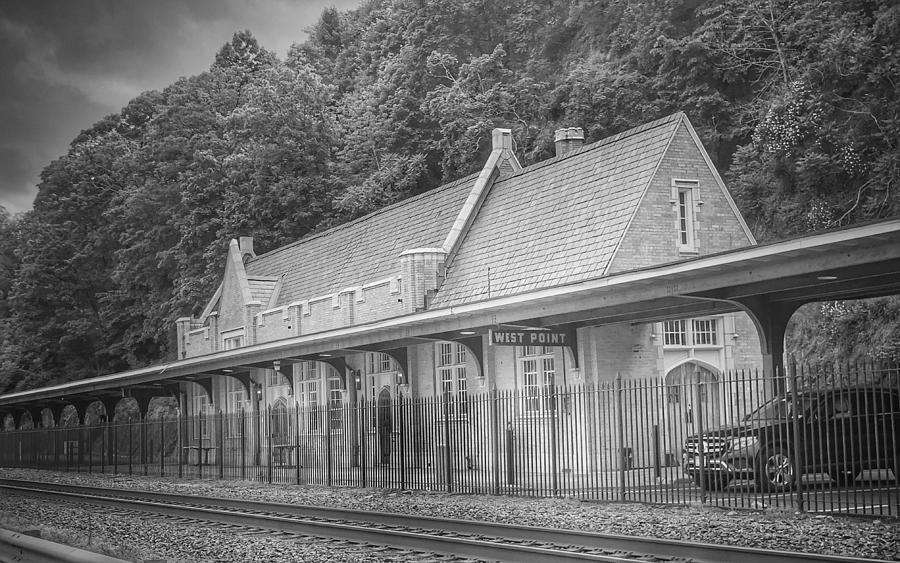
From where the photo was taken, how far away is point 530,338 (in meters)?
22.1

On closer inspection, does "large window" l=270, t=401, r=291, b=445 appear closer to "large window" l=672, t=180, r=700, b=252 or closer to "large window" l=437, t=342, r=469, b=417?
"large window" l=437, t=342, r=469, b=417

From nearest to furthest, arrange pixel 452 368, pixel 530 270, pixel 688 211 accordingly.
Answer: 1. pixel 688 211
2. pixel 530 270
3. pixel 452 368

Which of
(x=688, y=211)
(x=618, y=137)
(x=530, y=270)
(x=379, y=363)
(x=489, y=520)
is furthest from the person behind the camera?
(x=379, y=363)

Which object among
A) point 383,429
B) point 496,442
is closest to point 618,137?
point 383,429

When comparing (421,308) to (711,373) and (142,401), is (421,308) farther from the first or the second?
(142,401)

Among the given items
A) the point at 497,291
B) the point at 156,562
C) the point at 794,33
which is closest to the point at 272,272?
the point at 497,291

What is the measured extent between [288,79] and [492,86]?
12612 millimetres

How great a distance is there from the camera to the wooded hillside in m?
27.6

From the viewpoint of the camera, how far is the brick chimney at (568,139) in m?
31.1

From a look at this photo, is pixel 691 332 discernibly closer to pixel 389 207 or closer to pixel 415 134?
pixel 389 207

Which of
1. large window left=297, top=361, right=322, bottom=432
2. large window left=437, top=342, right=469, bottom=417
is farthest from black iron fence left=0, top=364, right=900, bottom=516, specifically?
large window left=297, top=361, right=322, bottom=432

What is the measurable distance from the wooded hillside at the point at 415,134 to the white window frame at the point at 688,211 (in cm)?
385

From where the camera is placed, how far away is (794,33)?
107 ft

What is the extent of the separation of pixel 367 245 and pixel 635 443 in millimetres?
16065
